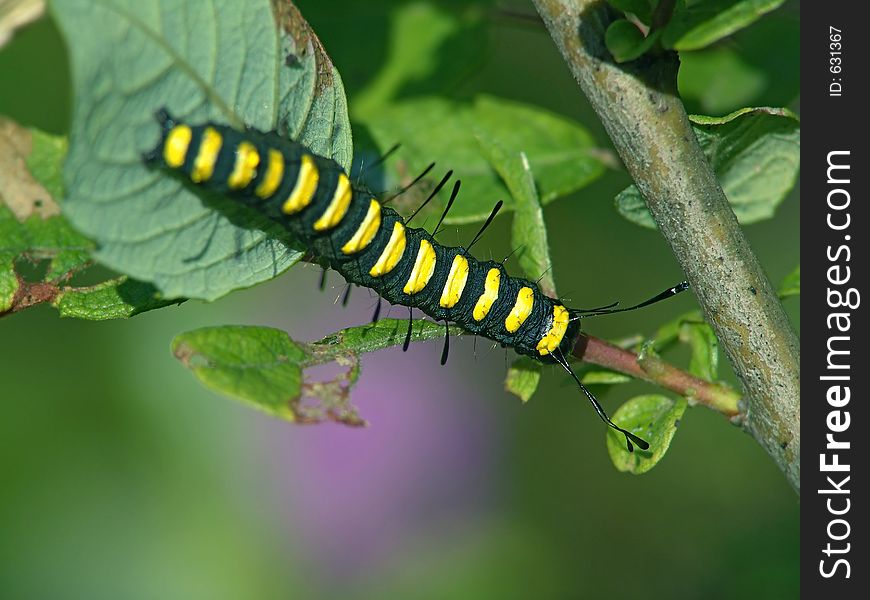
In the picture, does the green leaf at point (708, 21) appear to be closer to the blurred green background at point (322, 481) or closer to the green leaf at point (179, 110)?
the green leaf at point (179, 110)

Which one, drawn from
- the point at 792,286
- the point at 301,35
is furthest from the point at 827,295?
the point at 301,35

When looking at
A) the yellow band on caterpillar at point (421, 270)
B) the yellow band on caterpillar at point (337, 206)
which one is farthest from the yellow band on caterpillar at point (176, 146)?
the yellow band on caterpillar at point (421, 270)

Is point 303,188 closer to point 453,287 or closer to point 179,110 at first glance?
point 179,110

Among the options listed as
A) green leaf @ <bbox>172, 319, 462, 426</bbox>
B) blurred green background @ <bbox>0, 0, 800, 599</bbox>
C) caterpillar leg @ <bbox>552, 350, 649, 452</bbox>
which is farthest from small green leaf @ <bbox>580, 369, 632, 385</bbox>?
blurred green background @ <bbox>0, 0, 800, 599</bbox>

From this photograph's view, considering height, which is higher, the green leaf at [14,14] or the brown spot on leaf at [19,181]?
the green leaf at [14,14]

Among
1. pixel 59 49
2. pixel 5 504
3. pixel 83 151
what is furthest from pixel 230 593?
pixel 83 151

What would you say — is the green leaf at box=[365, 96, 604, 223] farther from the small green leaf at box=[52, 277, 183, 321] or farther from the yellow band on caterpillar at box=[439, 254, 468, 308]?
the small green leaf at box=[52, 277, 183, 321]
